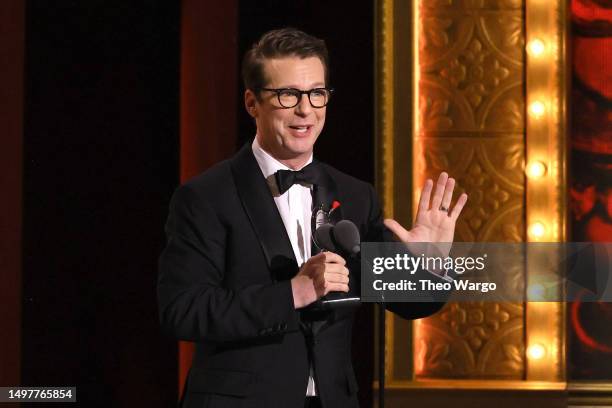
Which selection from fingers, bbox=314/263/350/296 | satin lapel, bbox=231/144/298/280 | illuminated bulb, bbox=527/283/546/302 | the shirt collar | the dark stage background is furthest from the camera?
illuminated bulb, bbox=527/283/546/302

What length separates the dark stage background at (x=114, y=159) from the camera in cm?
274

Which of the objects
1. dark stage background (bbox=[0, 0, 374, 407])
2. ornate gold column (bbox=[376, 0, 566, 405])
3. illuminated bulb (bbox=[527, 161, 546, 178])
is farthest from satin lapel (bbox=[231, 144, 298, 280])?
illuminated bulb (bbox=[527, 161, 546, 178])

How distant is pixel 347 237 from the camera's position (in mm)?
1509

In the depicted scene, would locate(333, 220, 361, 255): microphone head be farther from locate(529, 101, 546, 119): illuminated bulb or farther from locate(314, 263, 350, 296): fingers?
locate(529, 101, 546, 119): illuminated bulb

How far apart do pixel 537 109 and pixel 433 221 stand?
1.49 meters

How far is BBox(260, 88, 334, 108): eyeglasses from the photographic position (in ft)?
5.39

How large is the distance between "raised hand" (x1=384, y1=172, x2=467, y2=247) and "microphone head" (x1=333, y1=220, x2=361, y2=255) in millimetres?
163

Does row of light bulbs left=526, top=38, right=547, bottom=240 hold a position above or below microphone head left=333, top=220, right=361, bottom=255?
above

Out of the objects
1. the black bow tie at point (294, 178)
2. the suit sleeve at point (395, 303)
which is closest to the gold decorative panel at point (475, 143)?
the suit sleeve at point (395, 303)

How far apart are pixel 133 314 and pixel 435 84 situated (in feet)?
3.77

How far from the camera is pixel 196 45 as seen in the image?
292 centimetres

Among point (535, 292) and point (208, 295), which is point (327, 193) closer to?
point (208, 295)

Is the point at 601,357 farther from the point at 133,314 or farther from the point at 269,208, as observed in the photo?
the point at 269,208

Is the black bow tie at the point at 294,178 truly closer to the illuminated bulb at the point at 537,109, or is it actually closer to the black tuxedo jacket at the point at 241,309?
the black tuxedo jacket at the point at 241,309
